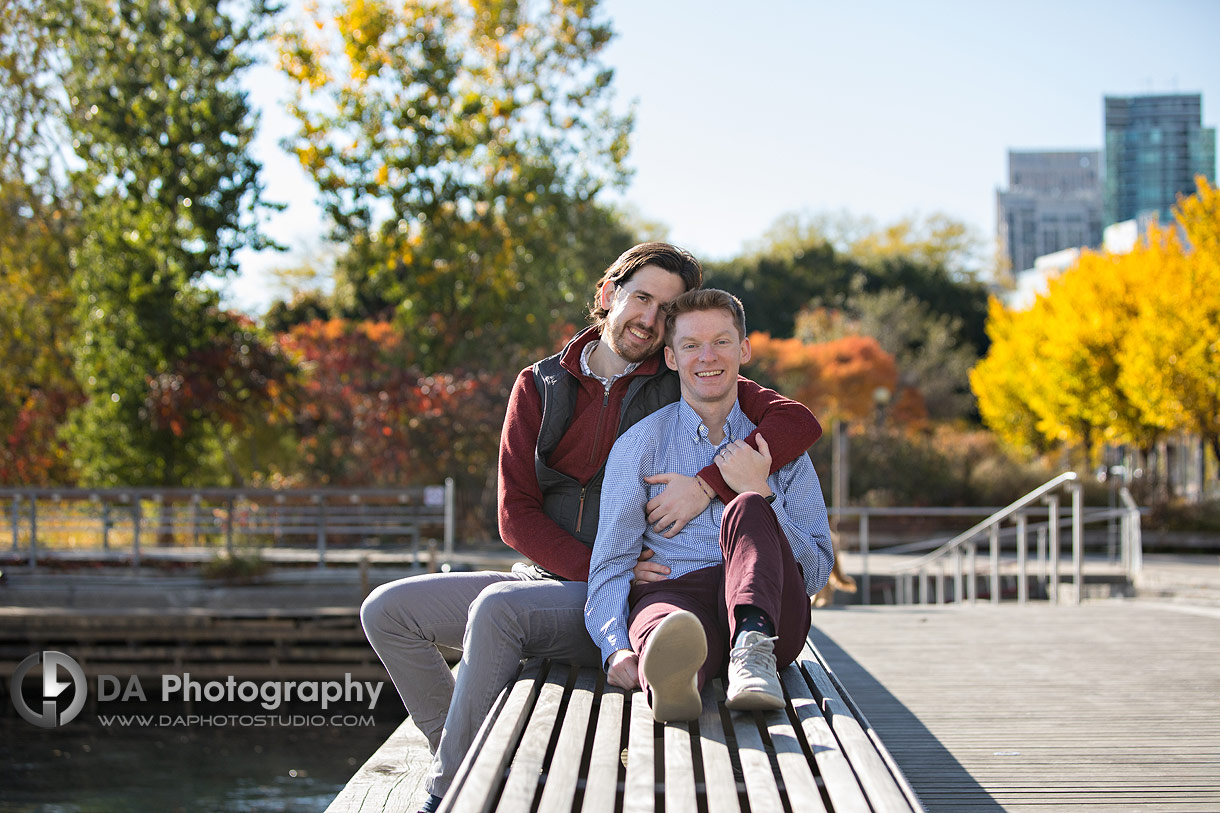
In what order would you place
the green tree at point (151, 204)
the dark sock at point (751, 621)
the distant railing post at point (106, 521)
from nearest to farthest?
1. the dark sock at point (751, 621)
2. the distant railing post at point (106, 521)
3. the green tree at point (151, 204)

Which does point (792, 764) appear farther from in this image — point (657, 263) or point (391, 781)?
point (657, 263)

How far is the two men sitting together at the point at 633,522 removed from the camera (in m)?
2.79

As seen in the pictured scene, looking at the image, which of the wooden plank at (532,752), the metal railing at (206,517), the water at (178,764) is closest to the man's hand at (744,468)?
the wooden plank at (532,752)

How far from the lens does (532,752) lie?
2271 millimetres

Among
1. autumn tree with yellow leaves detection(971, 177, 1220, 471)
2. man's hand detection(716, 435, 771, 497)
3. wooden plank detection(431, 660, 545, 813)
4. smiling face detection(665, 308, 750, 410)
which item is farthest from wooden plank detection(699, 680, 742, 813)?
autumn tree with yellow leaves detection(971, 177, 1220, 471)

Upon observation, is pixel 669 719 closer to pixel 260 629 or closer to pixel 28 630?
pixel 260 629

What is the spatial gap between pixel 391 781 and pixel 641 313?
1562mm

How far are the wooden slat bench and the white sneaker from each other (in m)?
0.05

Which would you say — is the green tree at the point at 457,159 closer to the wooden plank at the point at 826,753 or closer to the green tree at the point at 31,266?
the green tree at the point at 31,266

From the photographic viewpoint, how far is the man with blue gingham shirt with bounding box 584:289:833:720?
2613 millimetres

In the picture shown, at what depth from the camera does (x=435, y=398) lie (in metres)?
16.2

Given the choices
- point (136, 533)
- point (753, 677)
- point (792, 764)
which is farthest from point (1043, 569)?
point (792, 764)

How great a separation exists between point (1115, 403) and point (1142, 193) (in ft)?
388

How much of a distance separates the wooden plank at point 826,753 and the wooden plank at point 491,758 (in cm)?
63
